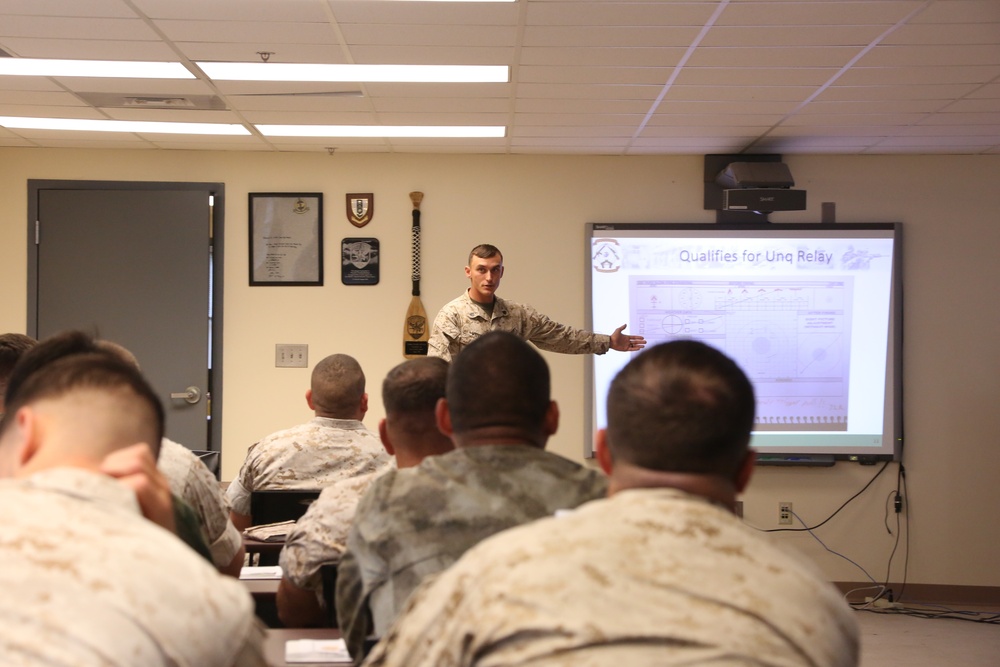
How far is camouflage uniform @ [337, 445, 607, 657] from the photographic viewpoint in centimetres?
160

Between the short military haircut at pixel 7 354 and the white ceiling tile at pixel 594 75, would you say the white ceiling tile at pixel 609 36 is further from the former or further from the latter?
the short military haircut at pixel 7 354

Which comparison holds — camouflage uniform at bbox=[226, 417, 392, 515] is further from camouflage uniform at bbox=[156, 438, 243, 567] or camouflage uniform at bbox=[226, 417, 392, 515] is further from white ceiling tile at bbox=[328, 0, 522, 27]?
white ceiling tile at bbox=[328, 0, 522, 27]

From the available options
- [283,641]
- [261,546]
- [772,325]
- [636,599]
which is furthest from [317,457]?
[772,325]

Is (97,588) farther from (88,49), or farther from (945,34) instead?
(945,34)

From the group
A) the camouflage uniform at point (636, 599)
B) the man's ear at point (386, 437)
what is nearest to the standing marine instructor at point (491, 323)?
the man's ear at point (386, 437)

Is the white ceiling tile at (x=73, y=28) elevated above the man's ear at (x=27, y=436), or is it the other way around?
the white ceiling tile at (x=73, y=28)

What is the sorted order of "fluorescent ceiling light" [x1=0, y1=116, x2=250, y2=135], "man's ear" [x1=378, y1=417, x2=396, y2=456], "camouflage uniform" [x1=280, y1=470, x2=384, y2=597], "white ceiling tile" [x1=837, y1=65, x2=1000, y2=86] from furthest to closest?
"fluorescent ceiling light" [x1=0, y1=116, x2=250, y2=135] → "white ceiling tile" [x1=837, y1=65, x2=1000, y2=86] → "man's ear" [x1=378, y1=417, x2=396, y2=456] → "camouflage uniform" [x1=280, y1=470, x2=384, y2=597]

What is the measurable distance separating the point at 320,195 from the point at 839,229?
3.35m

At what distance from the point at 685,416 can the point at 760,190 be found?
4664 millimetres

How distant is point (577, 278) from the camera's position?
234 inches

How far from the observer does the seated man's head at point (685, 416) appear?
3.61 feet

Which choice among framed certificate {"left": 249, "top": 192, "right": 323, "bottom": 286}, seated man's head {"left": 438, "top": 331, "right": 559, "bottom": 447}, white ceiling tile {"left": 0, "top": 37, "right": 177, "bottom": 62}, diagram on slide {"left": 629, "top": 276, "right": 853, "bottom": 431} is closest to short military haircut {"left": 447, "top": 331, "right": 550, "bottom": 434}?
seated man's head {"left": 438, "top": 331, "right": 559, "bottom": 447}

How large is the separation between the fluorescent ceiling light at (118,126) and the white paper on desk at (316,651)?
3977 millimetres

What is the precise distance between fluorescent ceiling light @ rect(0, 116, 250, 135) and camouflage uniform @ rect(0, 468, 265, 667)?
452cm
